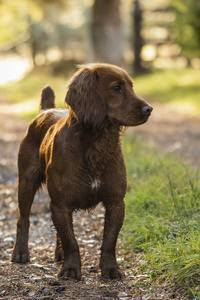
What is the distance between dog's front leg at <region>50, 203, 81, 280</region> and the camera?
359 cm

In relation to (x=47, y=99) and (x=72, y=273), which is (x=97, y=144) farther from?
(x=47, y=99)

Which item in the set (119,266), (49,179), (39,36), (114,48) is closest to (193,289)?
(119,266)

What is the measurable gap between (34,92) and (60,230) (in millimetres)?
17698

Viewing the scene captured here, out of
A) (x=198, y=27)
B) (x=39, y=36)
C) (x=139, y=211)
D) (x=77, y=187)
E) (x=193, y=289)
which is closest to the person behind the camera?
(x=193, y=289)

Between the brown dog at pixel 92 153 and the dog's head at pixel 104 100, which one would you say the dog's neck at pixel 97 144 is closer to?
the brown dog at pixel 92 153

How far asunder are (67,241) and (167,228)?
968mm

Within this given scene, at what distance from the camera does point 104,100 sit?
11.3 feet

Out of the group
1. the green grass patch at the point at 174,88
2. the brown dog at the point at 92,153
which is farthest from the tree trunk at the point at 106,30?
the brown dog at the point at 92,153

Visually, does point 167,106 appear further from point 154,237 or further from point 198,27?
point 154,237

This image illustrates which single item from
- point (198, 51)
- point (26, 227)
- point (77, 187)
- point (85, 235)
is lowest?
point (85, 235)

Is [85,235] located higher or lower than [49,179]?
lower

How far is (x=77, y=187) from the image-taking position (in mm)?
3504

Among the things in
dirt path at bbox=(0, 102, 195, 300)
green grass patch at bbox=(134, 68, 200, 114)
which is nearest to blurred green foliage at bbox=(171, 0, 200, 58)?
green grass patch at bbox=(134, 68, 200, 114)

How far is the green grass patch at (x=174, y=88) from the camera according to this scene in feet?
48.7
